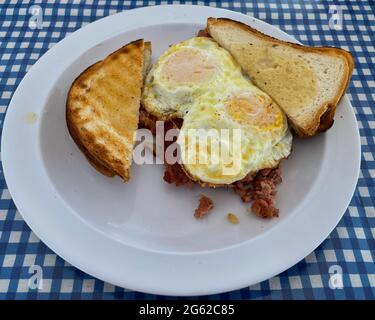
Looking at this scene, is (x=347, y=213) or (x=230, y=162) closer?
(x=230, y=162)

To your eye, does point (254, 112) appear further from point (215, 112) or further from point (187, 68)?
point (187, 68)

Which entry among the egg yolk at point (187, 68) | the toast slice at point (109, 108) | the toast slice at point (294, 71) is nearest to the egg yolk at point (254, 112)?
the toast slice at point (294, 71)

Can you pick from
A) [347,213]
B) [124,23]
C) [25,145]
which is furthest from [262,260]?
[124,23]

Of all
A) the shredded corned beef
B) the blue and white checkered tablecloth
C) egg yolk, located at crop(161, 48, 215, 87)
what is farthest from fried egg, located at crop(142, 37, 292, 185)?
the blue and white checkered tablecloth

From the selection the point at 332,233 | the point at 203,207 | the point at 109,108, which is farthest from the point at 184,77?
the point at 332,233

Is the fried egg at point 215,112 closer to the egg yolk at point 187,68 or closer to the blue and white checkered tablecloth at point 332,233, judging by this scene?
the egg yolk at point 187,68

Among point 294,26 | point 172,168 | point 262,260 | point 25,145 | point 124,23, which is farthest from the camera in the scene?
point 294,26

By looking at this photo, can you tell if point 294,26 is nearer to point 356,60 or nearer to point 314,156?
point 356,60
